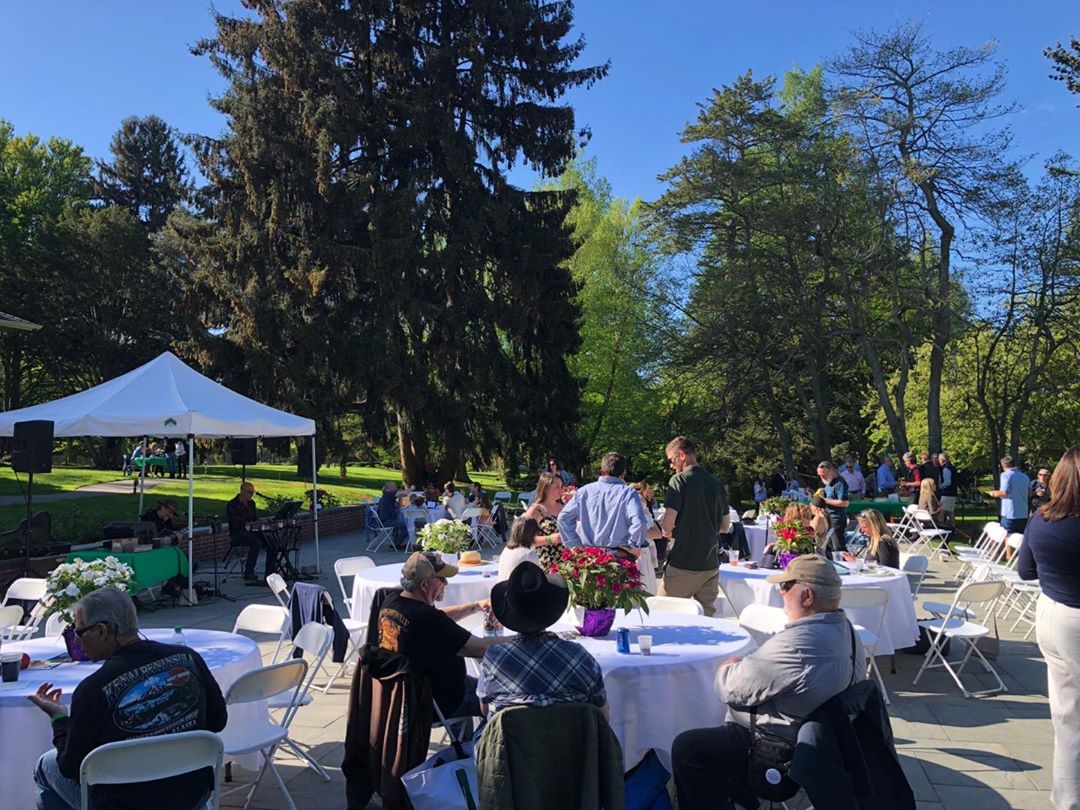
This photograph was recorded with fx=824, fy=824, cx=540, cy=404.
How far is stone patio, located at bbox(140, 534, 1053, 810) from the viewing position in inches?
177

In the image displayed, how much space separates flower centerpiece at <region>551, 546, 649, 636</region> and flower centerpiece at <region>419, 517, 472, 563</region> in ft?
12.1

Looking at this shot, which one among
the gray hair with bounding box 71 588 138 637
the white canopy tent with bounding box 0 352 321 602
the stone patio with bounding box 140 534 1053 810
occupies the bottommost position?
the stone patio with bounding box 140 534 1053 810

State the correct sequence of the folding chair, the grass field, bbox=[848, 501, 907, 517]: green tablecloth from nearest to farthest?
the grass field
the folding chair
bbox=[848, 501, 907, 517]: green tablecloth

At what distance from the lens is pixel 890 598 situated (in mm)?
6715

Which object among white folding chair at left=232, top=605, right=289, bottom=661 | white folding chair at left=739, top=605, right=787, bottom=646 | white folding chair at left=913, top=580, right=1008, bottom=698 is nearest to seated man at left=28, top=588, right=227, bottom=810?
white folding chair at left=232, top=605, right=289, bottom=661

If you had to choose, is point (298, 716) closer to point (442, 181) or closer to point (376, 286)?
point (376, 286)

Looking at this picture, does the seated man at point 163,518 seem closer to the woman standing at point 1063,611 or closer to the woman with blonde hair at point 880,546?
the woman with blonde hair at point 880,546

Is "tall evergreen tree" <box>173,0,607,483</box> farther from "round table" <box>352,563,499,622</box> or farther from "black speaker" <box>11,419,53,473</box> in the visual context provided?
"round table" <box>352,563,499,622</box>

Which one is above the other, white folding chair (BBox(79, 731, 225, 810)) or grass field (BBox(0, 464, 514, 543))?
white folding chair (BBox(79, 731, 225, 810))

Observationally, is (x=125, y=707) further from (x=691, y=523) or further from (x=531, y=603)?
(x=691, y=523)

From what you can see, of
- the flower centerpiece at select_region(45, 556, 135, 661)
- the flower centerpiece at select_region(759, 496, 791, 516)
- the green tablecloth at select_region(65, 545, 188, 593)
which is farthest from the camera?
the flower centerpiece at select_region(759, 496, 791, 516)

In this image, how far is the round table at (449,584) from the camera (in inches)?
274

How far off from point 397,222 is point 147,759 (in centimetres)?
1969

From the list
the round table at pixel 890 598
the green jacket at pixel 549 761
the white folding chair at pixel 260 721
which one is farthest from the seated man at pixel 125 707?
the round table at pixel 890 598
